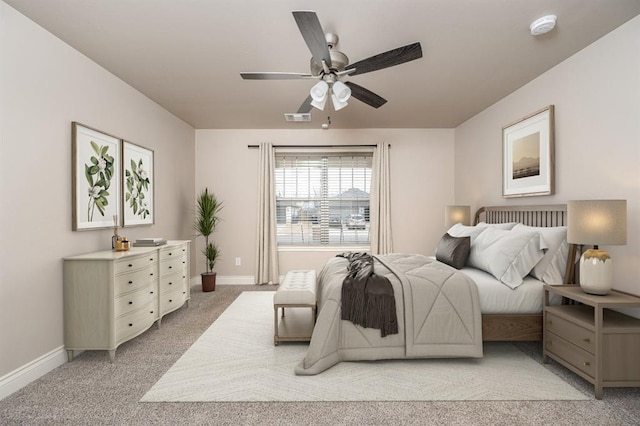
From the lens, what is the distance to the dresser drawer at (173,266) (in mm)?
3449

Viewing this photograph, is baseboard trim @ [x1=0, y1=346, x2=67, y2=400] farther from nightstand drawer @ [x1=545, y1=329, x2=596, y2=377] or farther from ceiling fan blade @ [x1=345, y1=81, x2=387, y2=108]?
nightstand drawer @ [x1=545, y1=329, x2=596, y2=377]

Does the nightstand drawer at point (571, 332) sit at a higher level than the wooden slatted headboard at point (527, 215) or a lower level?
lower

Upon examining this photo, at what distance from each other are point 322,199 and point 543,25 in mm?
3769

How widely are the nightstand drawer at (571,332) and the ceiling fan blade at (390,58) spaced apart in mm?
2119

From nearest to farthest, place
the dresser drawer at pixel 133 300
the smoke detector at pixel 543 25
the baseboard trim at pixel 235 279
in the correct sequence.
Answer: the smoke detector at pixel 543 25, the dresser drawer at pixel 133 300, the baseboard trim at pixel 235 279

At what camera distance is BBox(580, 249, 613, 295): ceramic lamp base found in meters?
2.22

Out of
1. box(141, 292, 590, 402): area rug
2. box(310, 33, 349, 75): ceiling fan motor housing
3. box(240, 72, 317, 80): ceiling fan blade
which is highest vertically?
box(310, 33, 349, 75): ceiling fan motor housing

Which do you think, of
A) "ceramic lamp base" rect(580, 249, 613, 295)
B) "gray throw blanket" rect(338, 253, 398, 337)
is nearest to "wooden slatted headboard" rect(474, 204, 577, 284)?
"ceramic lamp base" rect(580, 249, 613, 295)

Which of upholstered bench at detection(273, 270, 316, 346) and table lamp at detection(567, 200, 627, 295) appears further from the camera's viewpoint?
upholstered bench at detection(273, 270, 316, 346)

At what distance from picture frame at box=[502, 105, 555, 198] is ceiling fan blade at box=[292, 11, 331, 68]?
2.42 meters

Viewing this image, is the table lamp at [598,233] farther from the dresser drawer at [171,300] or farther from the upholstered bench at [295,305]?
the dresser drawer at [171,300]

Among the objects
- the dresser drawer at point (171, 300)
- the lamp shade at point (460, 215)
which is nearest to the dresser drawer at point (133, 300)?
the dresser drawer at point (171, 300)

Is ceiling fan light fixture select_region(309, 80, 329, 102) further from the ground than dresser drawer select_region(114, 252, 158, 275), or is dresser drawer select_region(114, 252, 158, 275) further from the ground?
ceiling fan light fixture select_region(309, 80, 329, 102)

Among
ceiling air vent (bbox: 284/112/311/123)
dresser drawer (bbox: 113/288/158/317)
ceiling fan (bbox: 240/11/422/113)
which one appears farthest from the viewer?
ceiling air vent (bbox: 284/112/311/123)
